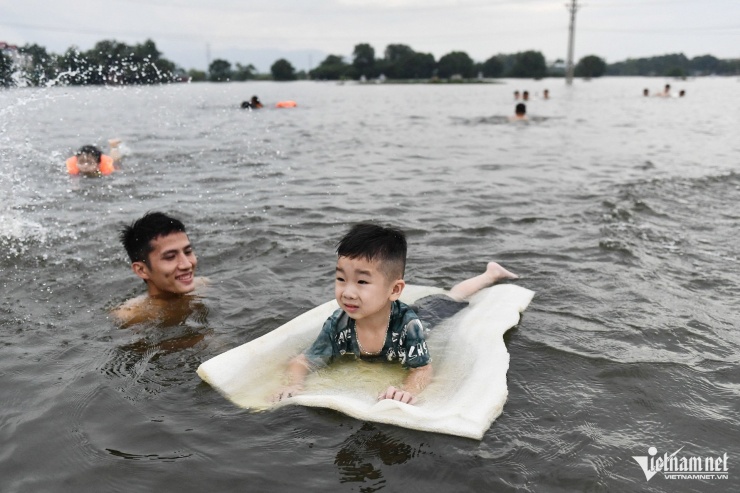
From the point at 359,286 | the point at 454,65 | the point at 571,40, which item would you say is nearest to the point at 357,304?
the point at 359,286

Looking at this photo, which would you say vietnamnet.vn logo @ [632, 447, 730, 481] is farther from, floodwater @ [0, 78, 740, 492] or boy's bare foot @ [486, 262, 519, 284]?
boy's bare foot @ [486, 262, 519, 284]

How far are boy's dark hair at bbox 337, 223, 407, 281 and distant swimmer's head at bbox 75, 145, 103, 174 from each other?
9.07 m

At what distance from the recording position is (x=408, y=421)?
317cm

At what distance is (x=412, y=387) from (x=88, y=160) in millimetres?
9501

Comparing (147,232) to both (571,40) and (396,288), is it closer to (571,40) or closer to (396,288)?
(396,288)

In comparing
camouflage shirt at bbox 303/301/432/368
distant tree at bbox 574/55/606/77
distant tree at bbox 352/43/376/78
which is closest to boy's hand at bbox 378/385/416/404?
camouflage shirt at bbox 303/301/432/368

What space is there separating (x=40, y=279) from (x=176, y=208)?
3092 millimetres

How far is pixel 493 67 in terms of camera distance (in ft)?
444

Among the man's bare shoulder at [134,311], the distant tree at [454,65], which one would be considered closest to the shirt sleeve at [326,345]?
the man's bare shoulder at [134,311]

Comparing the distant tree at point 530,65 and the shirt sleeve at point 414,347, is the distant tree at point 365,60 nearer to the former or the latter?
the distant tree at point 530,65

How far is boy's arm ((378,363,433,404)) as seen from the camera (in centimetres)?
343

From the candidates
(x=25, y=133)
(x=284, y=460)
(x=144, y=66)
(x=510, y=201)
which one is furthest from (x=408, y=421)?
(x=25, y=133)

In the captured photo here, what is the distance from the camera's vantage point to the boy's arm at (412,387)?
3434 mm

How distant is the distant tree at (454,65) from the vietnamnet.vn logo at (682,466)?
5283 inches
